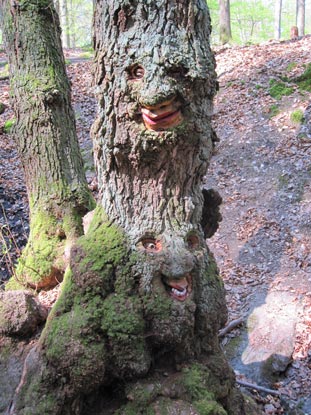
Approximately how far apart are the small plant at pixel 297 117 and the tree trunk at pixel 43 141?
636 cm

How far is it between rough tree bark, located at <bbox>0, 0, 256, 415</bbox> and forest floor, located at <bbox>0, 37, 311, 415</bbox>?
1718mm

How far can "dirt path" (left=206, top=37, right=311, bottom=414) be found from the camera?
4.62m

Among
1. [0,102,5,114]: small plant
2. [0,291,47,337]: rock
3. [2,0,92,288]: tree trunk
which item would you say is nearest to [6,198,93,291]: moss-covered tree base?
[2,0,92,288]: tree trunk

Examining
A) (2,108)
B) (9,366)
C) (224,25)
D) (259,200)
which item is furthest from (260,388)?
(224,25)

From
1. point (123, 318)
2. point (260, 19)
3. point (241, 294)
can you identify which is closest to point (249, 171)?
point (241, 294)

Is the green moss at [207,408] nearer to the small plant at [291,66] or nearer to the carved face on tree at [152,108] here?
the carved face on tree at [152,108]

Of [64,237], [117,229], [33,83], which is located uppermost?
[33,83]

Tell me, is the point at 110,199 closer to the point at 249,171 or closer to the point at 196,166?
the point at 196,166

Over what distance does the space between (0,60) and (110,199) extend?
17.9 meters

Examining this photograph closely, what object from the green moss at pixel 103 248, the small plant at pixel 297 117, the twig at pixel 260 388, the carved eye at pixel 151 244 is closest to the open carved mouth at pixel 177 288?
the carved eye at pixel 151 244

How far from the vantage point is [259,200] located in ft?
25.1

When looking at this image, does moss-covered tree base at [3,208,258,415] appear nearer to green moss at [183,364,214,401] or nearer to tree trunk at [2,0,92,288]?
Answer: green moss at [183,364,214,401]

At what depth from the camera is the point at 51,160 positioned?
4.20 meters

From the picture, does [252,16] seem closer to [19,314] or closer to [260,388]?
[260,388]
